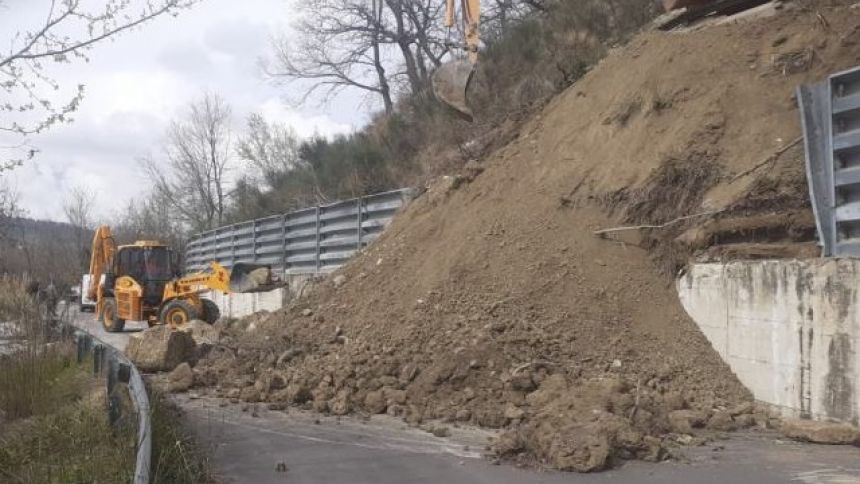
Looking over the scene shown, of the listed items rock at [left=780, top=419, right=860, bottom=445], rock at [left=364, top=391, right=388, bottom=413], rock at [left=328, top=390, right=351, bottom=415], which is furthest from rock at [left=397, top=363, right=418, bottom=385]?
rock at [left=780, top=419, right=860, bottom=445]

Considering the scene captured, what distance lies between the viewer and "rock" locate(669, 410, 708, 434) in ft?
28.1

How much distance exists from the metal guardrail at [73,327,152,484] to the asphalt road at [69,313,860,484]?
1.03 metres


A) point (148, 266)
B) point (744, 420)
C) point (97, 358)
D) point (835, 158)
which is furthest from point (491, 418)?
point (148, 266)

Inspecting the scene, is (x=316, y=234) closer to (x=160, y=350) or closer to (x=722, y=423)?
(x=160, y=350)

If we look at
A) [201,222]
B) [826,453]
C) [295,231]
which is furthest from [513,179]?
[201,222]

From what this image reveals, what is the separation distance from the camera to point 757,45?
42.5 feet

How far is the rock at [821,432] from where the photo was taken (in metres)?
7.88

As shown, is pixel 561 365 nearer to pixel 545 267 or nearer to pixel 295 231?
pixel 545 267

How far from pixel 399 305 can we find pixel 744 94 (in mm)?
5894

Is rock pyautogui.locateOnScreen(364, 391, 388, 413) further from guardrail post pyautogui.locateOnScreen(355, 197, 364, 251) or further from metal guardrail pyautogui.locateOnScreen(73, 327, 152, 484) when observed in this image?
guardrail post pyautogui.locateOnScreen(355, 197, 364, 251)

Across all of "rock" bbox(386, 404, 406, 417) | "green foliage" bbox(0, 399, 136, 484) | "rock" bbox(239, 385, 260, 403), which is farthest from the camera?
"rock" bbox(239, 385, 260, 403)

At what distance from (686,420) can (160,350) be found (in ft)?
29.1

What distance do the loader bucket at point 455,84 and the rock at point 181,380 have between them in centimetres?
817

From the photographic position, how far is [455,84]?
18.3 meters
